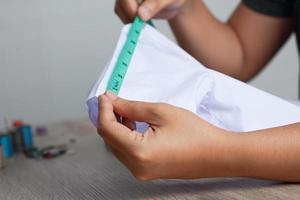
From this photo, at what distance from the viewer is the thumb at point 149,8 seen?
557 mm

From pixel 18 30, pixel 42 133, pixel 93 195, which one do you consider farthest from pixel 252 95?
pixel 18 30

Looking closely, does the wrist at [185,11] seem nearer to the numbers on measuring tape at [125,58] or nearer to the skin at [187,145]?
the numbers on measuring tape at [125,58]

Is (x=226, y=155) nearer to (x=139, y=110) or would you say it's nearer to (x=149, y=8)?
(x=139, y=110)

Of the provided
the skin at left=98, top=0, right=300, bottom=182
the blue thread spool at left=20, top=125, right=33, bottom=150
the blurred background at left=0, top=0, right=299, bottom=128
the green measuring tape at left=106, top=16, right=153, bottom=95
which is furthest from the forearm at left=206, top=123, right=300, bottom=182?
the blurred background at left=0, top=0, right=299, bottom=128

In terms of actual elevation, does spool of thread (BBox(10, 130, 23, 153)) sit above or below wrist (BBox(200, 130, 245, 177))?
below

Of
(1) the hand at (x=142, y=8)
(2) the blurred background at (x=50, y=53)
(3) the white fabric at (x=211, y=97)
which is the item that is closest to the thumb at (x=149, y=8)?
(1) the hand at (x=142, y=8)

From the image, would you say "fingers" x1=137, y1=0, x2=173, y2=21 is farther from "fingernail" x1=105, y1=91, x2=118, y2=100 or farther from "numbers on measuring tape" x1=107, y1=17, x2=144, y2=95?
"fingernail" x1=105, y1=91, x2=118, y2=100

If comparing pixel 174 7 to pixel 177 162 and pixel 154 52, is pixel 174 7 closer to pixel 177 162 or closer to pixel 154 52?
pixel 154 52

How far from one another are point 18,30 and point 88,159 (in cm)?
57

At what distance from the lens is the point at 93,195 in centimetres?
41

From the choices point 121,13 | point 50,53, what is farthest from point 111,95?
point 50,53

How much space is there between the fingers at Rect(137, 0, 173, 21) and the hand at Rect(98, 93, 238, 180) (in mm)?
212

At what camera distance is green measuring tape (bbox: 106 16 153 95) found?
0.42 metres

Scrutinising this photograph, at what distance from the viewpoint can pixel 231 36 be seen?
82 centimetres
